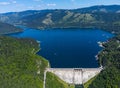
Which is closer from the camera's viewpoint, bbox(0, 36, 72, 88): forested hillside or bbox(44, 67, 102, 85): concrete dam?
bbox(0, 36, 72, 88): forested hillside

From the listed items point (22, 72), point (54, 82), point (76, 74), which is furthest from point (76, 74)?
point (22, 72)

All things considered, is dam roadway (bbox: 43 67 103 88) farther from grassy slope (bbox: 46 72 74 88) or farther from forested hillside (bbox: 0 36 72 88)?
forested hillside (bbox: 0 36 72 88)

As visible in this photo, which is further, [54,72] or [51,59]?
[51,59]

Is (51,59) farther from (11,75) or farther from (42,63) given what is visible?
(11,75)

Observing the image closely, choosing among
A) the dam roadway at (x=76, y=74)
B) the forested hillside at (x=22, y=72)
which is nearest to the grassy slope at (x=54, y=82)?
the forested hillside at (x=22, y=72)

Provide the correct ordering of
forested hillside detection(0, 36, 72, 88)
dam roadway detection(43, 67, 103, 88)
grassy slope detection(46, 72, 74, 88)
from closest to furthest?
forested hillside detection(0, 36, 72, 88)
grassy slope detection(46, 72, 74, 88)
dam roadway detection(43, 67, 103, 88)

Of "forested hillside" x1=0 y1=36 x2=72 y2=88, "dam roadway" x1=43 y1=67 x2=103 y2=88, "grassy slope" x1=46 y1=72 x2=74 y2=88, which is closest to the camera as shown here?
"forested hillside" x1=0 y1=36 x2=72 y2=88

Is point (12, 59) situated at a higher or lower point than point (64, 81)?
higher

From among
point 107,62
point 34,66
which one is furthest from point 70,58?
point 34,66

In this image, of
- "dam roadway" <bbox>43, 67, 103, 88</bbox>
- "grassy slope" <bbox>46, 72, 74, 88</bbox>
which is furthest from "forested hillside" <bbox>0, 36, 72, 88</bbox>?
"dam roadway" <bbox>43, 67, 103, 88</bbox>
